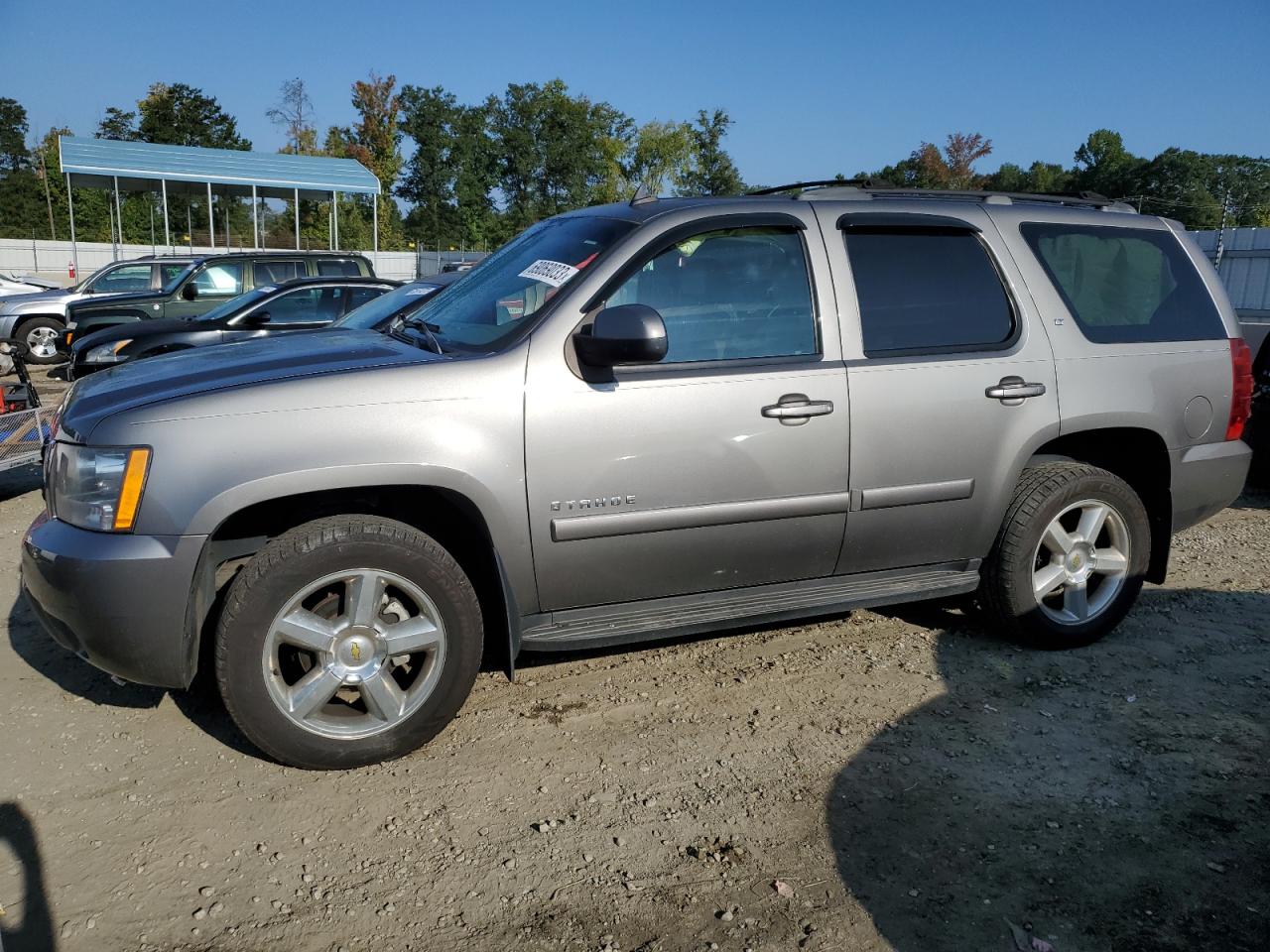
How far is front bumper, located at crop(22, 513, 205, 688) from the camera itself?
10.00 ft

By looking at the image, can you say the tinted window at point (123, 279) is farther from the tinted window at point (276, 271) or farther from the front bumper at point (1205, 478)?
the front bumper at point (1205, 478)

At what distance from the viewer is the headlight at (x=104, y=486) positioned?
3045mm

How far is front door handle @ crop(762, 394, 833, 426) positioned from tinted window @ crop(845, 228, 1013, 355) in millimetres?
354

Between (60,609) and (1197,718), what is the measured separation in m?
4.04

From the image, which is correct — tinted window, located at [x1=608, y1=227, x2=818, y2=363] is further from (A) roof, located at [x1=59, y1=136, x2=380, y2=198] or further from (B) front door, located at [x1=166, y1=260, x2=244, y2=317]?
(A) roof, located at [x1=59, y1=136, x2=380, y2=198]

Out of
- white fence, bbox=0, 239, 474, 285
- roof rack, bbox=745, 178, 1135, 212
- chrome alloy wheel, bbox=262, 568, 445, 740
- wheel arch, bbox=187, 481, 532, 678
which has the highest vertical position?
white fence, bbox=0, 239, 474, 285

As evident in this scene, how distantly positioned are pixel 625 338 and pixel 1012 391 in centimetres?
174

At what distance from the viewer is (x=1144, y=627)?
4.80 metres

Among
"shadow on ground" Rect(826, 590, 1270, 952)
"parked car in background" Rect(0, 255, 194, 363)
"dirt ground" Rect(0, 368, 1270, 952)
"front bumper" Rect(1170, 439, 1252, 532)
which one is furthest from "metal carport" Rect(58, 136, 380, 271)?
"shadow on ground" Rect(826, 590, 1270, 952)

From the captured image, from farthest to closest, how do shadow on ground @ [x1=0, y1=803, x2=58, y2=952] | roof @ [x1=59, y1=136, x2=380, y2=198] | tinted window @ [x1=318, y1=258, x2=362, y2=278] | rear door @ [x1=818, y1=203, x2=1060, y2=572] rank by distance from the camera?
roof @ [x1=59, y1=136, x2=380, y2=198], tinted window @ [x1=318, y1=258, x2=362, y2=278], rear door @ [x1=818, y1=203, x2=1060, y2=572], shadow on ground @ [x1=0, y1=803, x2=58, y2=952]

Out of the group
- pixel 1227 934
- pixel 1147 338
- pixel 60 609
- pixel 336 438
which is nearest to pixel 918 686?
pixel 1227 934

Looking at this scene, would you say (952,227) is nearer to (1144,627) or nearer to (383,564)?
(1144,627)

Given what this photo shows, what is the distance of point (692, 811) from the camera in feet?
10.3

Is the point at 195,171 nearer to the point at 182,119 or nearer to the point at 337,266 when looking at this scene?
the point at 337,266
